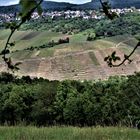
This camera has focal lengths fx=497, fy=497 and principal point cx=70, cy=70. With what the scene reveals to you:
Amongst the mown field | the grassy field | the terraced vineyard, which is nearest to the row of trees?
the grassy field

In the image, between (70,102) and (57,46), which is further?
(57,46)

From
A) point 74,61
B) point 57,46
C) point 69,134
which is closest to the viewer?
point 69,134

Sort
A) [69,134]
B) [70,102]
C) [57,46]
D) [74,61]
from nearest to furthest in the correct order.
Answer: [69,134] → [70,102] → [74,61] → [57,46]

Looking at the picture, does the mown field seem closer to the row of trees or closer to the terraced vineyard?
the terraced vineyard

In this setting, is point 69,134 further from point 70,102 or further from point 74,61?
point 74,61

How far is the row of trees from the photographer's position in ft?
157

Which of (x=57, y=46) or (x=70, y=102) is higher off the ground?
(x=70, y=102)

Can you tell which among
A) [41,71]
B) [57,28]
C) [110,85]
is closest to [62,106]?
[110,85]

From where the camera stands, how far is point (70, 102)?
54.2 meters

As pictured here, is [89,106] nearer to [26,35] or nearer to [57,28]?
[26,35]

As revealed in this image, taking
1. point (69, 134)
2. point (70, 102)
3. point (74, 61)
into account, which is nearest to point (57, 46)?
point (74, 61)

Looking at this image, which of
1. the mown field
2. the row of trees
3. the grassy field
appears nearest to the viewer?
the grassy field

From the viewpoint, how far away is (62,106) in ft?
180

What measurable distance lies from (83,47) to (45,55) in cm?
1095
